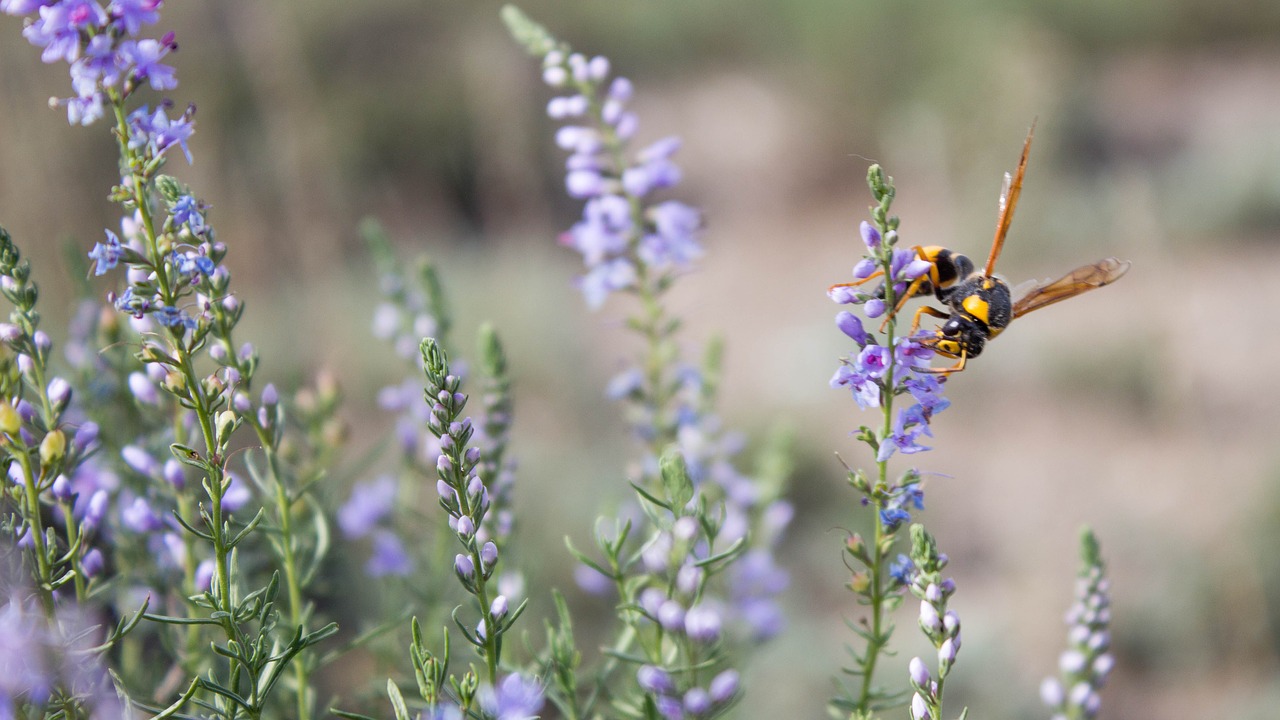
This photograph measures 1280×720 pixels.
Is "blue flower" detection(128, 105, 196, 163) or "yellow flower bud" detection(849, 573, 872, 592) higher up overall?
"blue flower" detection(128, 105, 196, 163)

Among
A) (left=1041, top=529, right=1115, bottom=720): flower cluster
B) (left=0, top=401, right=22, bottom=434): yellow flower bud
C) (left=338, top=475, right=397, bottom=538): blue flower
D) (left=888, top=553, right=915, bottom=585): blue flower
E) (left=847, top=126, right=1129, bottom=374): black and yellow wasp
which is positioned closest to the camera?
(left=0, top=401, right=22, bottom=434): yellow flower bud

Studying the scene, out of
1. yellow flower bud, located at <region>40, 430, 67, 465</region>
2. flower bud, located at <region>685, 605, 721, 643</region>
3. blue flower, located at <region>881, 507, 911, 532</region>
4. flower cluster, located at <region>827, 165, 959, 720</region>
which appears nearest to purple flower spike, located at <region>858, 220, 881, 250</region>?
flower cluster, located at <region>827, 165, 959, 720</region>

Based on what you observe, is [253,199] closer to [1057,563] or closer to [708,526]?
[1057,563]

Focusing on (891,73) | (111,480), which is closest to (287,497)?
(111,480)

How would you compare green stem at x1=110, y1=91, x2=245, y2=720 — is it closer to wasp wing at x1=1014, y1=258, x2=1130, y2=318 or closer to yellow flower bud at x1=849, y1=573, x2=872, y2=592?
yellow flower bud at x1=849, y1=573, x2=872, y2=592

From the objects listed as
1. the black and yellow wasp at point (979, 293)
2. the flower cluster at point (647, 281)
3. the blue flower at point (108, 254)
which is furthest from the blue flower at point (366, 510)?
the black and yellow wasp at point (979, 293)

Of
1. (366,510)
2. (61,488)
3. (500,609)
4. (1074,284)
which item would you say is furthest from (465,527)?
(366,510)
